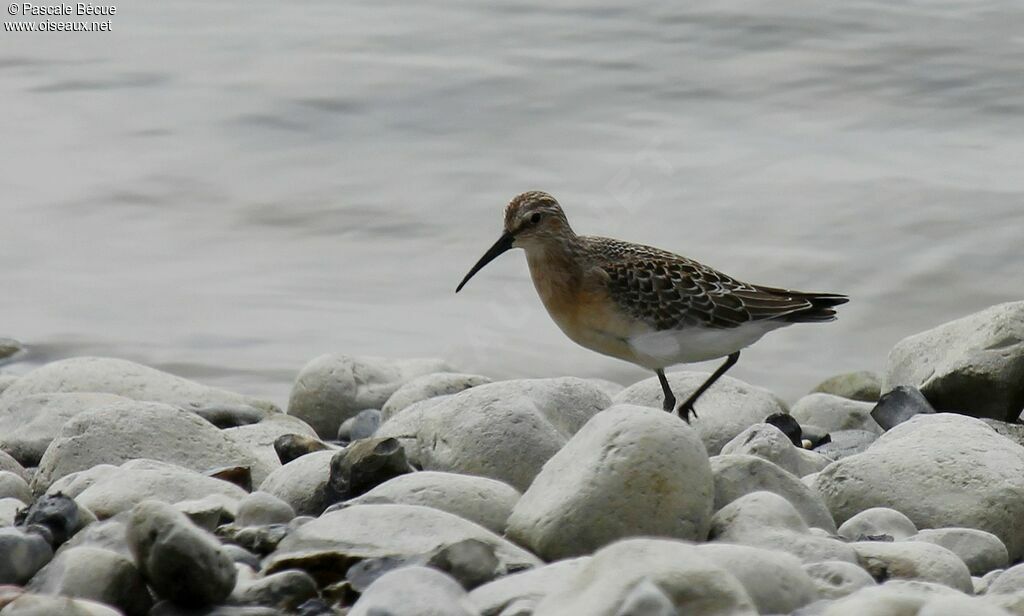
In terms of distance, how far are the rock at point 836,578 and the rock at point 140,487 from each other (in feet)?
7.61

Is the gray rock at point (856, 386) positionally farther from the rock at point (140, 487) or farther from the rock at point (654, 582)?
the rock at point (654, 582)

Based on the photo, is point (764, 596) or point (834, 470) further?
point (834, 470)

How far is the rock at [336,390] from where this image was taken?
882cm

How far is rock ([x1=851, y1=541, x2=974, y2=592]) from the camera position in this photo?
16.2 ft

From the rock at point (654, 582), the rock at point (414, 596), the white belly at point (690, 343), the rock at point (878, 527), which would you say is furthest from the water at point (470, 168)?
the rock at point (654, 582)

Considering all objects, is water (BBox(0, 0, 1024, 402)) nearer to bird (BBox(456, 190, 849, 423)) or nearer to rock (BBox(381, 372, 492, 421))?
rock (BBox(381, 372, 492, 421))

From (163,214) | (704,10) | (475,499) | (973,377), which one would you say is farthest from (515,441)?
(704,10)

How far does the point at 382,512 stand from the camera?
502cm

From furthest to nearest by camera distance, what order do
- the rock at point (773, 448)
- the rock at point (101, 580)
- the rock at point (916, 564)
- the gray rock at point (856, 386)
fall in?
the gray rock at point (856, 386) → the rock at point (773, 448) → the rock at point (916, 564) → the rock at point (101, 580)

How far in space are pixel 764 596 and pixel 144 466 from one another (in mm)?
2672

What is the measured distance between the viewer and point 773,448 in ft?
21.2

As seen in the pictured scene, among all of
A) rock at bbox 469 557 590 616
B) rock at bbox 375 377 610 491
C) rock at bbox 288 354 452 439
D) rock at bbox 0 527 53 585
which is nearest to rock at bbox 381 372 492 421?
rock at bbox 288 354 452 439

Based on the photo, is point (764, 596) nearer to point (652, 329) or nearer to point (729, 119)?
point (652, 329)

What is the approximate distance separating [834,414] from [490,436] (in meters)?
3.20
